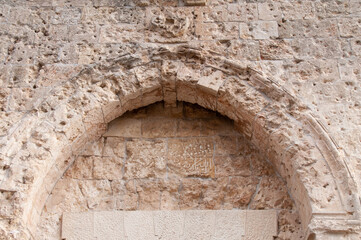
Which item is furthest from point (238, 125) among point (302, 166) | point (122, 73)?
point (122, 73)

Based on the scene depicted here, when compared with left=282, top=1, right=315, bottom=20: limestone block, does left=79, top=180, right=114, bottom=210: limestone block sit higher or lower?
lower

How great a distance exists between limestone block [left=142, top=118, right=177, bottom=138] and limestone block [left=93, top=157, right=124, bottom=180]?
1.28 feet

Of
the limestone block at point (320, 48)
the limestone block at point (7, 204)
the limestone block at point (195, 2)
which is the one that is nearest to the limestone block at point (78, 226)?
the limestone block at point (7, 204)

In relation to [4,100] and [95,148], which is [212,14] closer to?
[95,148]

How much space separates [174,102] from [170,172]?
0.73 metres

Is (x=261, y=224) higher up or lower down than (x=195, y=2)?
lower down

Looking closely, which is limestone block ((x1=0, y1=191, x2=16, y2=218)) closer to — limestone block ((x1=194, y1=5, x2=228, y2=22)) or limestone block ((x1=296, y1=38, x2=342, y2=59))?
limestone block ((x1=194, y1=5, x2=228, y2=22))

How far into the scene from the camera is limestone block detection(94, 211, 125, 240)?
4.61m

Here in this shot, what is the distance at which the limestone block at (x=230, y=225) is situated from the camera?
15.1ft

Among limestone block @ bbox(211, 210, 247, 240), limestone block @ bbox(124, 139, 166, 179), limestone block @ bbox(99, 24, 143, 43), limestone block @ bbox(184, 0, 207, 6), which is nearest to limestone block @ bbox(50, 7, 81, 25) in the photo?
limestone block @ bbox(99, 24, 143, 43)

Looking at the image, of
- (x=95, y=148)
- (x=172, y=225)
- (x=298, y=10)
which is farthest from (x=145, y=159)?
(x=298, y=10)

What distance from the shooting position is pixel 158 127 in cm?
522

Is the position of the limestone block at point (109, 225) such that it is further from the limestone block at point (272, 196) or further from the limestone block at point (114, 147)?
the limestone block at point (272, 196)

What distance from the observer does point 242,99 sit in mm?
4859
